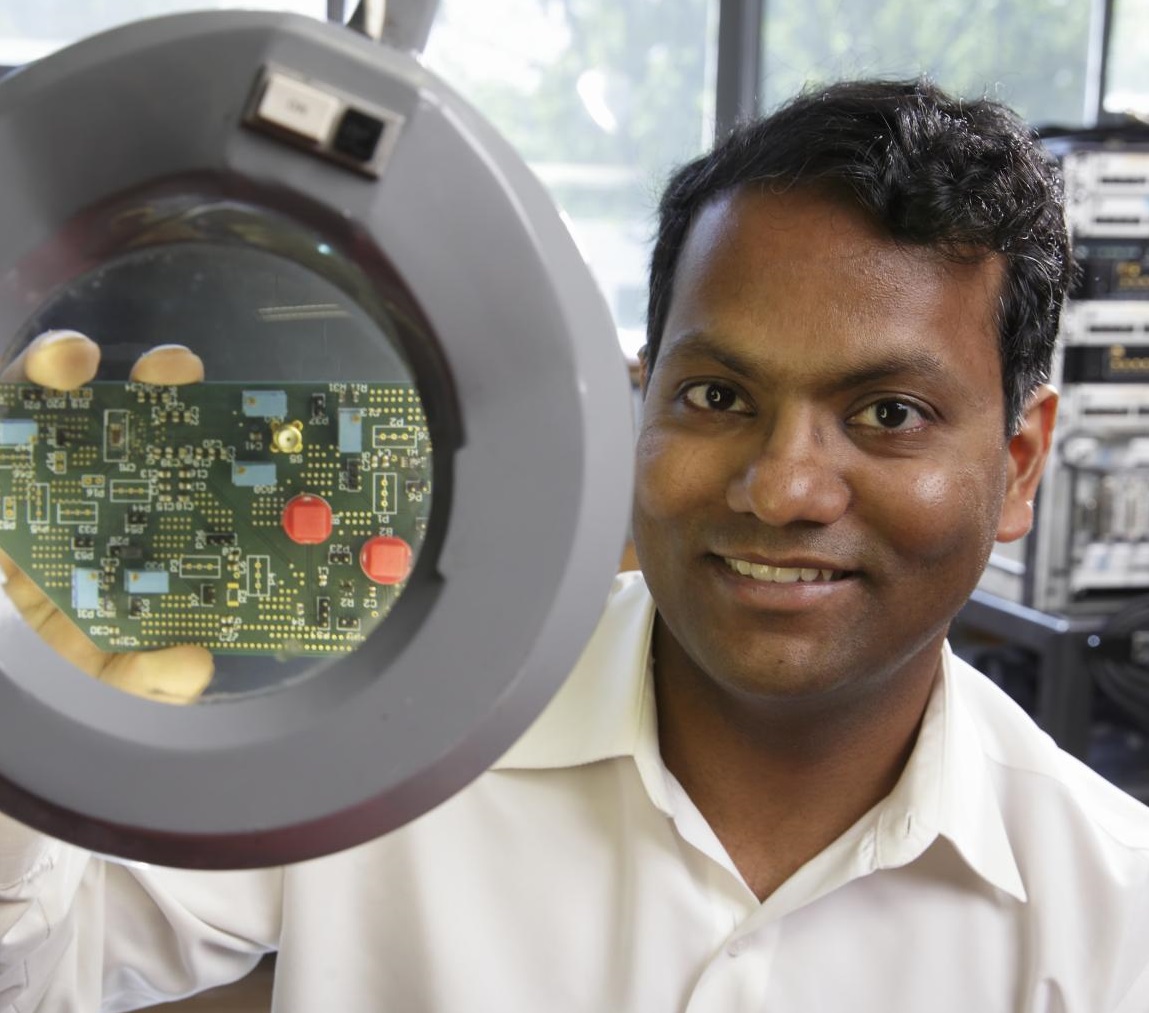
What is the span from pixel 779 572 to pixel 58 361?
47 cm

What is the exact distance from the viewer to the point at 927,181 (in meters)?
0.84

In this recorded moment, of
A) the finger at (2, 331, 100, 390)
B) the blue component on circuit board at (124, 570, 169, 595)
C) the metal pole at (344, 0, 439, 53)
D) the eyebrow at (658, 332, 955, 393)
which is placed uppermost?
the metal pole at (344, 0, 439, 53)

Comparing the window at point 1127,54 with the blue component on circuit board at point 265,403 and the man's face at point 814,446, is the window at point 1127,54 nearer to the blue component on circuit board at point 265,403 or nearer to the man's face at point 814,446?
the man's face at point 814,446

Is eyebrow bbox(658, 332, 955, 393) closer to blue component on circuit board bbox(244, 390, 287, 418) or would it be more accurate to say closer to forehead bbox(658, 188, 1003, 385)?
forehead bbox(658, 188, 1003, 385)

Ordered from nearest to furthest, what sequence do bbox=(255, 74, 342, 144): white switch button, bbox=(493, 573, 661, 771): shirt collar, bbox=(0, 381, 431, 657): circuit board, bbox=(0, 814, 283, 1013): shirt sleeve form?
bbox=(255, 74, 342, 144): white switch button
bbox=(0, 381, 431, 657): circuit board
bbox=(0, 814, 283, 1013): shirt sleeve
bbox=(493, 573, 661, 771): shirt collar

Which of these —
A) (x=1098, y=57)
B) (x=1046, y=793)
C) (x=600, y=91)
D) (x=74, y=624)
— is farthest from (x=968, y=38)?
(x=74, y=624)

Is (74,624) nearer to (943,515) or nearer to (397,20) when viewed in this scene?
(397,20)

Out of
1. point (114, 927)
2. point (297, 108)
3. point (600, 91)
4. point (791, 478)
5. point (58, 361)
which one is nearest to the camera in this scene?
point (297, 108)

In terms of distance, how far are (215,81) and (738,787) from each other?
0.70m

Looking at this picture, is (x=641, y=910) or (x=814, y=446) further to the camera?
(x=641, y=910)

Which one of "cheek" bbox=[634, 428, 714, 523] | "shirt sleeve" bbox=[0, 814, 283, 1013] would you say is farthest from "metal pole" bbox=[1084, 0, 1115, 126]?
"shirt sleeve" bbox=[0, 814, 283, 1013]

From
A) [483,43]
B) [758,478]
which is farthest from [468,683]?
[483,43]

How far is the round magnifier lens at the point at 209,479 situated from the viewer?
57 centimetres

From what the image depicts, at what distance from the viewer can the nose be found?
0.79m
